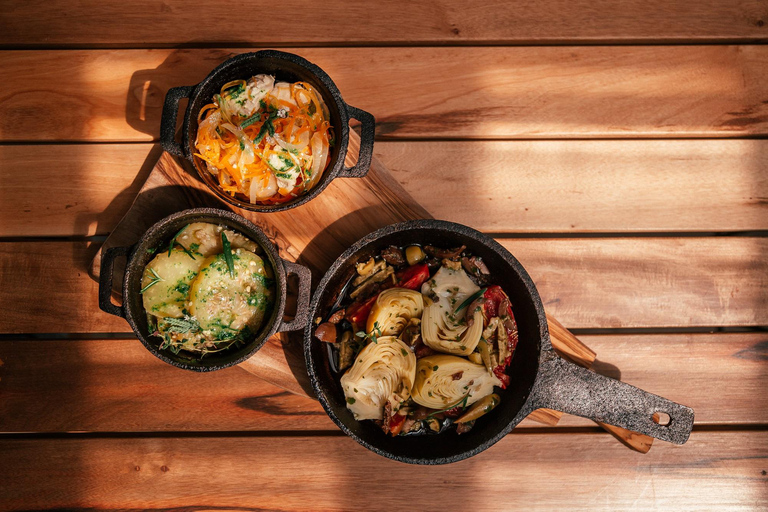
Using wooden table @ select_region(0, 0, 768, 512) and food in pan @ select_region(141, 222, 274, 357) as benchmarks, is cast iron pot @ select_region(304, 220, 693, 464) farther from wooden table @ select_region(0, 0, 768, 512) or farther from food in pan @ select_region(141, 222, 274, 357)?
wooden table @ select_region(0, 0, 768, 512)

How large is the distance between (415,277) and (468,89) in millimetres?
990

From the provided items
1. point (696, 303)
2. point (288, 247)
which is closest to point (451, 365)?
point (288, 247)

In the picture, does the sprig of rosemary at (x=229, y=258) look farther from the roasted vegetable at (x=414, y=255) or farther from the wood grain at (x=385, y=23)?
the wood grain at (x=385, y=23)

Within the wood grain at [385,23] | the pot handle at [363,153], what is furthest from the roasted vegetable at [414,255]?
the wood grain at [385,23]

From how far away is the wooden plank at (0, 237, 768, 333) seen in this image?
7.33 feet

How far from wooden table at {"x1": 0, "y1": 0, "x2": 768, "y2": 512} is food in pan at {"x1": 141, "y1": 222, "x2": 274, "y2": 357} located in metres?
0.44

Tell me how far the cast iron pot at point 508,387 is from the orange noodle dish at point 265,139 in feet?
1.24

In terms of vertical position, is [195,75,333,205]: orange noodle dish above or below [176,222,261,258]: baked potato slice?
above

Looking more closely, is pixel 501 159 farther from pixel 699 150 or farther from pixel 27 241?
pixel 27 241

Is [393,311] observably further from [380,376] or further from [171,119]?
[171,119]

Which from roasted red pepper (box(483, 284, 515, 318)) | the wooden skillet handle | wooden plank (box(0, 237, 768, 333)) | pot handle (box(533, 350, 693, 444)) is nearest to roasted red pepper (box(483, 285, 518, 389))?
roasted red pepper (box(483, 284, 515, 318))

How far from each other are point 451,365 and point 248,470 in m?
1.12

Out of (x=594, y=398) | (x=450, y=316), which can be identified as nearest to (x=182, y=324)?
(x=450, y=316)

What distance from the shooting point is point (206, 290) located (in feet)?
5.88
